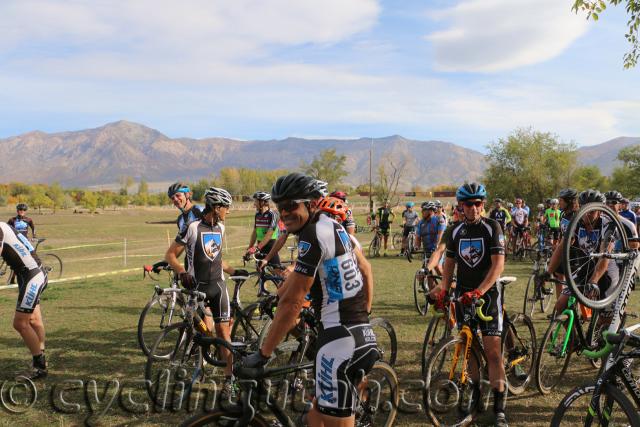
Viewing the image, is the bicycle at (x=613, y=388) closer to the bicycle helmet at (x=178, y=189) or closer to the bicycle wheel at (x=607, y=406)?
the bicycle wheel at (x=607, y=406)

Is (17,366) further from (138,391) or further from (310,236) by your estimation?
(310,236)

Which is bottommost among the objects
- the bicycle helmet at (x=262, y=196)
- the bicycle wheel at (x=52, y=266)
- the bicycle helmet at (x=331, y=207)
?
the bicycle wheel at (x=52, y=266)

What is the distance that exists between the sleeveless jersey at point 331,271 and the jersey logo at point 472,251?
240 centimetres

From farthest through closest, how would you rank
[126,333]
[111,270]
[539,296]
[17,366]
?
Result: 1. [111,270]
2. [539,296]
3. [126,333]
4. [17,366]

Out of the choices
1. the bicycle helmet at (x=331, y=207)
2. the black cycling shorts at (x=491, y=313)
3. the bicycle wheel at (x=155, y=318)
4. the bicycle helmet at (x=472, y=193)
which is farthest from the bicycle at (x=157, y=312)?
the bicycle helmet at (x=472, y=193)

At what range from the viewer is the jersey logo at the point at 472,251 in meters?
5.54

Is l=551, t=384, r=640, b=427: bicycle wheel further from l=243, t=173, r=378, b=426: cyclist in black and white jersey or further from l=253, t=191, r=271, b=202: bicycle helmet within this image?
l=253, t=191, r=271, b=202: bicycle helmet

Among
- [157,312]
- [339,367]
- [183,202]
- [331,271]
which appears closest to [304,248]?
[331,271]

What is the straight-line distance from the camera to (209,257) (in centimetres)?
675

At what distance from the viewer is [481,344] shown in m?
5.38

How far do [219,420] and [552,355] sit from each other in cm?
482

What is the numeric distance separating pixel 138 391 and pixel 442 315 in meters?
4.31

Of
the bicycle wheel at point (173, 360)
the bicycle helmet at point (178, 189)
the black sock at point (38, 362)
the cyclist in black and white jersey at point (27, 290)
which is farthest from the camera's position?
the bicycle helmet at point (178, 189)

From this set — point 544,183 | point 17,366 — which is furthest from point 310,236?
point 544,183
